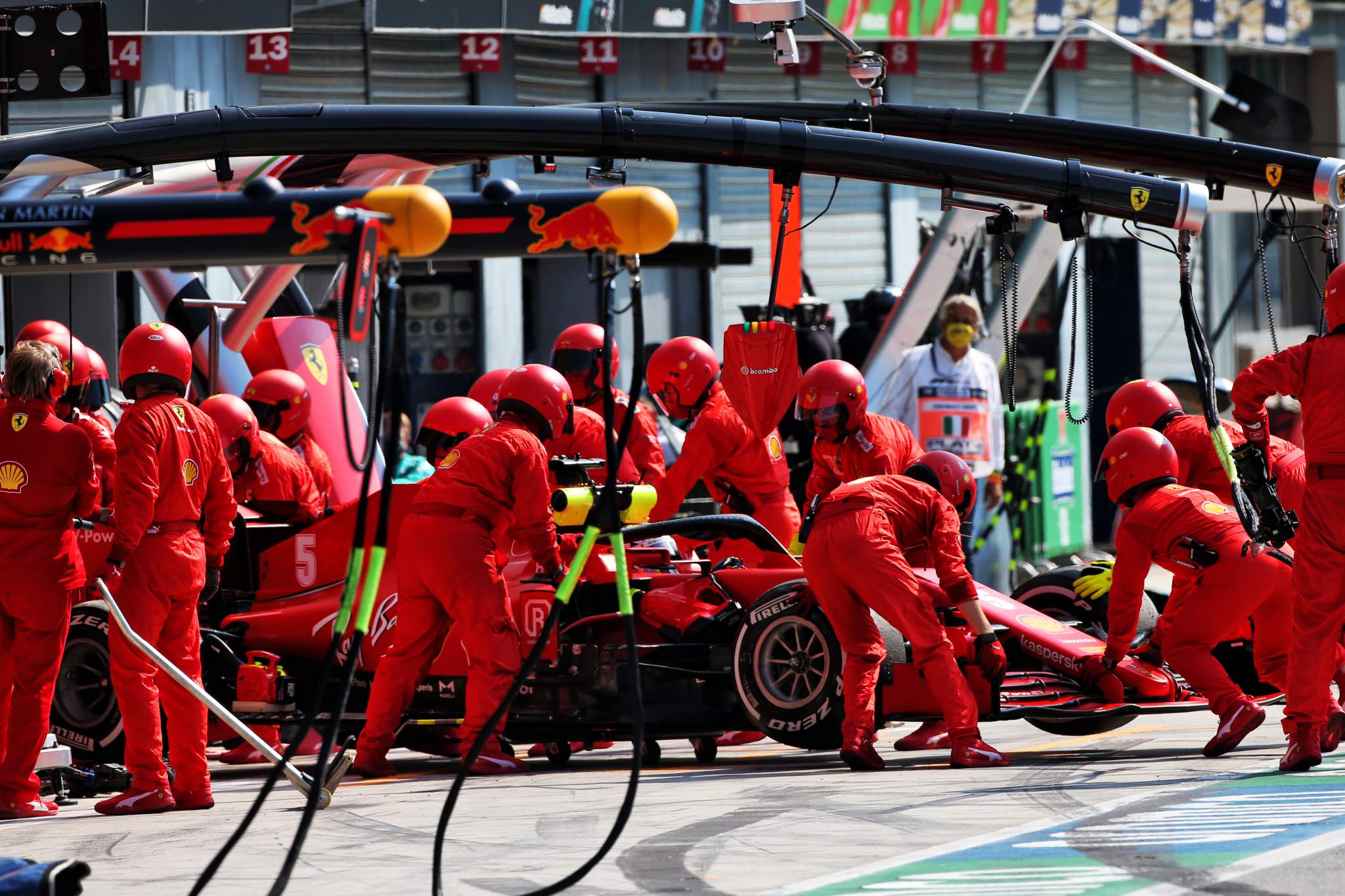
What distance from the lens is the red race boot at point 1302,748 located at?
8.50 m

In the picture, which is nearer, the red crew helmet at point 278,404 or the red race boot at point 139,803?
the red race boot at point 139,803

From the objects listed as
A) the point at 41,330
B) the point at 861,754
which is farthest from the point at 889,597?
the point at 41,330

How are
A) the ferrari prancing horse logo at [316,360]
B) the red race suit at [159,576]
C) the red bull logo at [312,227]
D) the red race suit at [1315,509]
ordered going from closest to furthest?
the red bull logo at [312,227]
the red race suit at [159,576]
the red race suit at [1315,509]
the ferrari prancing horse logo at [316,360]

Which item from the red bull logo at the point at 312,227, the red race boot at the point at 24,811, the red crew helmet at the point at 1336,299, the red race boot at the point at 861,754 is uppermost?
the red bull logo at the point at 312,227

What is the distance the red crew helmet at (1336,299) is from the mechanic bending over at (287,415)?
217 inches

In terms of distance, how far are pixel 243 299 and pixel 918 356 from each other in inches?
179

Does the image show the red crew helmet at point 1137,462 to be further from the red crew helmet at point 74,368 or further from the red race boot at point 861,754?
the red crew helmet at point 74,368

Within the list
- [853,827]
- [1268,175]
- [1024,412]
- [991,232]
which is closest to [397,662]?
[853,827]

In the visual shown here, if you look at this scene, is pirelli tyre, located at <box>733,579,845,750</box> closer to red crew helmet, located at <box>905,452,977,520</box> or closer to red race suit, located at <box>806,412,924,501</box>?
red crew helmet, located at <box>905,452,977,520</box>

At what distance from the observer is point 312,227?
596 cm

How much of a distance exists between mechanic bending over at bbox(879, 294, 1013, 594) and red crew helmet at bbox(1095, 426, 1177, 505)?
3913 mm

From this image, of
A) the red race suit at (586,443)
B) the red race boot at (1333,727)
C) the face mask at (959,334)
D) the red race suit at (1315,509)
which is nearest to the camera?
the red race suit at (1315,509)

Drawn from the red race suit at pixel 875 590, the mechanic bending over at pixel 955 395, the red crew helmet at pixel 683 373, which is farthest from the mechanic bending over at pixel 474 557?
the mechanic bending over at pixel 955 395

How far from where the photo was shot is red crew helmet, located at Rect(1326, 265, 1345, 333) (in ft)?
28.8
